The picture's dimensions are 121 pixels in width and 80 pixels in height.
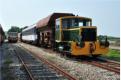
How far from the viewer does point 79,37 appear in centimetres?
1842

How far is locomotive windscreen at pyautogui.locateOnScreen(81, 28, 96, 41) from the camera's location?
18.5 metres

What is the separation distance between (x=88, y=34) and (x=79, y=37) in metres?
0.61

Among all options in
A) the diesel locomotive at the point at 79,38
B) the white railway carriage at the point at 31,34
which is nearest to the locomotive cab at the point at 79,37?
the diesel locomotive at the point at 79,38

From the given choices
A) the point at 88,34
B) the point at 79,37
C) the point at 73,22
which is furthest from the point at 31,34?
the point at 79,37

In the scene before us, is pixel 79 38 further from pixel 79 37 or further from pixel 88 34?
pixel 88 34

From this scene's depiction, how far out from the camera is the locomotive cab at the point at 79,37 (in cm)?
1808

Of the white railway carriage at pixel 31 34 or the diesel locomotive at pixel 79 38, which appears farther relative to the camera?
the white railway carriage at pixel 31 34

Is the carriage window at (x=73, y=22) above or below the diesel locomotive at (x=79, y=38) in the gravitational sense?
above

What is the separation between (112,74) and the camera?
484 inches

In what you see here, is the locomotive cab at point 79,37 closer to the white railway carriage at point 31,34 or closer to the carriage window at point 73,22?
the carriage window at point 73,22

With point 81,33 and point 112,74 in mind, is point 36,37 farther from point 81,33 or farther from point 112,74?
point 112,74

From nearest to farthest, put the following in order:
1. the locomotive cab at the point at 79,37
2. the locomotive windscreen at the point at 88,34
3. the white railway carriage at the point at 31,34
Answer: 1. the locomotive cab at the point at 79,37
2. the locomotive windscreen at the point at 88,34
3. the white railway carriage at the point at 31,34

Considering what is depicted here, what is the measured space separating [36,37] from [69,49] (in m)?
18.9

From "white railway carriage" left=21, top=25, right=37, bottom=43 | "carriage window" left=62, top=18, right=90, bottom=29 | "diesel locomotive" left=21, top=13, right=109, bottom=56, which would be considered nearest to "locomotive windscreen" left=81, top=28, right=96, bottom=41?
"diesel locomotive" left=21, top=13, right=109, bottom=56
